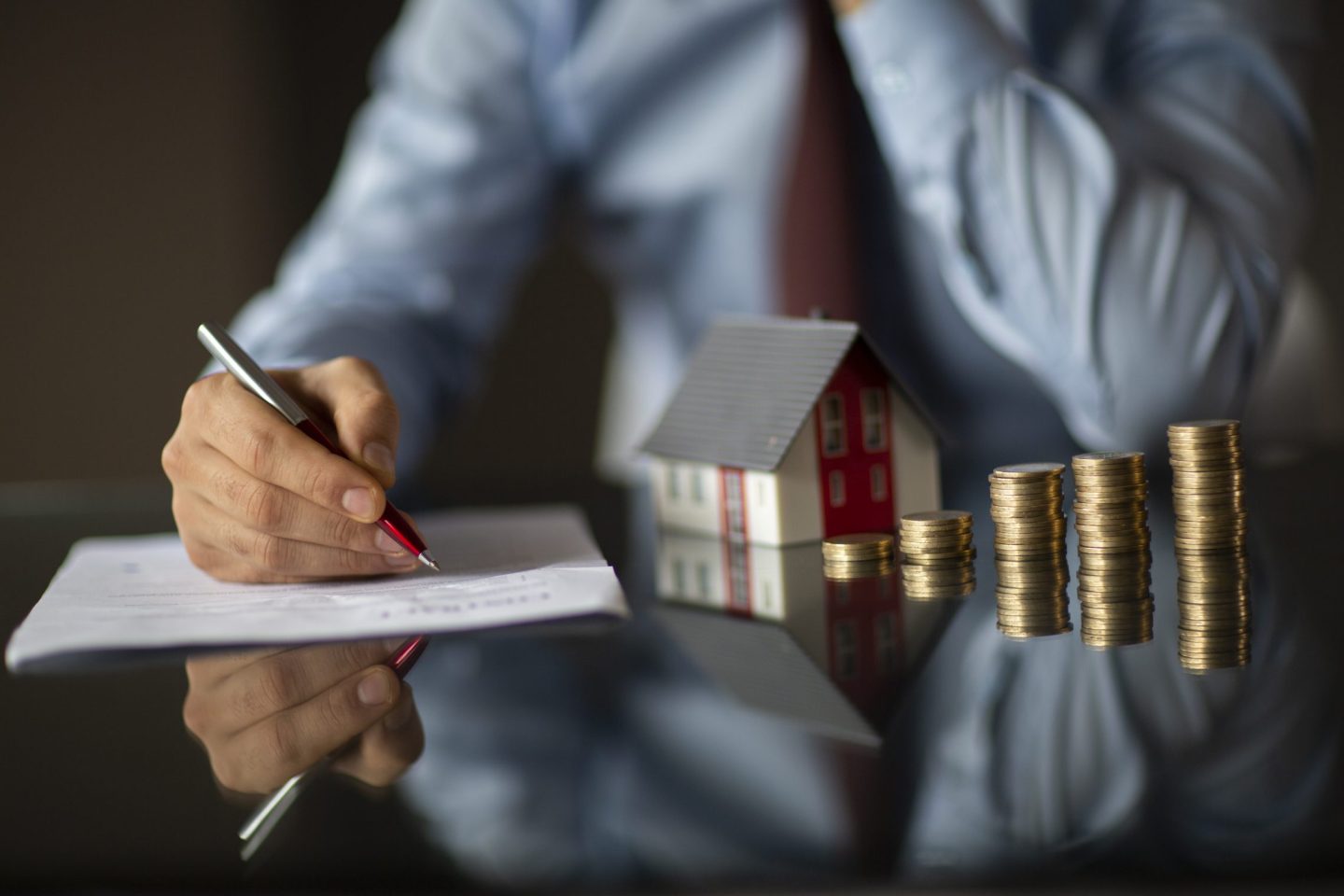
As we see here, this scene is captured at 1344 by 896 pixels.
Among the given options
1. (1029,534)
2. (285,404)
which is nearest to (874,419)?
(1029,534)

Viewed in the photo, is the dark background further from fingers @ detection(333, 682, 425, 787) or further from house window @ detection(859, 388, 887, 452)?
fingers @ detection(333, 682, 425, 787)

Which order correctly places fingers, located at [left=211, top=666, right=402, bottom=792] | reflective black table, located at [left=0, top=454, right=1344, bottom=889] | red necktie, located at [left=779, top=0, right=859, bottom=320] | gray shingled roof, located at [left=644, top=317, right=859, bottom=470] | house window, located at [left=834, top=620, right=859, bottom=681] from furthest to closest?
red necktie, located at [left=779, top=0, right=859, bottom=320], gray shingled roof, located at [left=644, top=317, right=859, bottom=470], house window, located at [left=834, top=620, right=859, bottom=681], fingers, located at [left=211, top=666, right=402, bottom=792], reflective black table, located at [left=0, top=454, right=1344, bottom=889]

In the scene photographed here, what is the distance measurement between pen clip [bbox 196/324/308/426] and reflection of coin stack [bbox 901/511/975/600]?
387mm

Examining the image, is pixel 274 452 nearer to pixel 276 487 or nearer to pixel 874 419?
pixel 276 487

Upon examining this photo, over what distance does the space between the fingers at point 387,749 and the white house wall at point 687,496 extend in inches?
16.4

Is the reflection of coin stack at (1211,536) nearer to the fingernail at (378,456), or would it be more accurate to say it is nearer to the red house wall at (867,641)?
the red house wall at (867,641)

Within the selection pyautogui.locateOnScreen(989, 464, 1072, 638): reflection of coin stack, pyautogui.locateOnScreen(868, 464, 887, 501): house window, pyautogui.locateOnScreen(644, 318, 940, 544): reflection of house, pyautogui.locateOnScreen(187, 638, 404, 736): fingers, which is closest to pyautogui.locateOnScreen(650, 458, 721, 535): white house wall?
pyautogui.locateOnScreen(644, 318, 940, 544): reflection of house

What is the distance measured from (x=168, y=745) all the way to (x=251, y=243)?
10.4 feet

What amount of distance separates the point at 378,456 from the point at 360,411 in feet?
0.14

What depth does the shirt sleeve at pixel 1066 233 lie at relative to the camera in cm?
131

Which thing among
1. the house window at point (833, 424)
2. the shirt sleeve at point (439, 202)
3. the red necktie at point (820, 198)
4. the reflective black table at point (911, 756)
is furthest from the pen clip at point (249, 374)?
the red necktie at point (820, 198)

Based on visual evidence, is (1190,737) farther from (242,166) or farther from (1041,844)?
(242,166)

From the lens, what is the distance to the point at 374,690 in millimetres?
611

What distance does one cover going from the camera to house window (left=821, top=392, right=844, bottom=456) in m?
0.91
